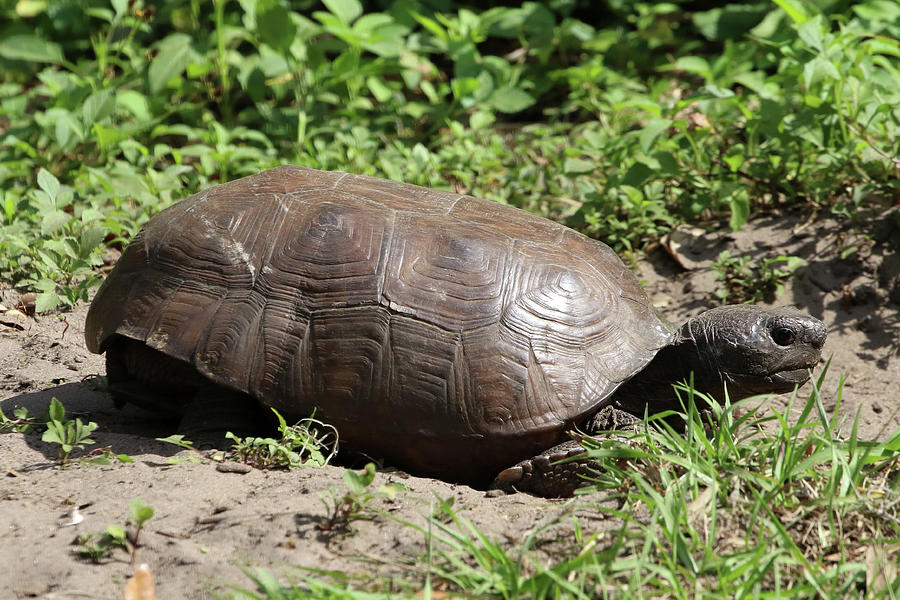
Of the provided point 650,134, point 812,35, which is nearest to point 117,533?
point 650,134

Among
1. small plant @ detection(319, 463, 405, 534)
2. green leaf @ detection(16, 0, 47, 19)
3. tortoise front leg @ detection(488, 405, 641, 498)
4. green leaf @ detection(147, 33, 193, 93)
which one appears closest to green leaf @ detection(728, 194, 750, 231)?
tortoise front leg @ detection(488, 405, 641, 498)

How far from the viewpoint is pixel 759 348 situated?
13.1 ft

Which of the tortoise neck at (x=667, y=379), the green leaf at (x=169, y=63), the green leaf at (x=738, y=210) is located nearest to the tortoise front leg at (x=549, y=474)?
the tortoise neck at (x=667, y=379)

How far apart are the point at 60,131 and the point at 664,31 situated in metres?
5.65

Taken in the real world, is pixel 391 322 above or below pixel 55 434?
above

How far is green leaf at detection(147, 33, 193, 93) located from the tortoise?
3.96m

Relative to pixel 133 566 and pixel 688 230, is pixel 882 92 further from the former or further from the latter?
pixel 133 566

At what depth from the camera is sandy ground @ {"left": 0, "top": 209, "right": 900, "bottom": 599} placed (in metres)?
2.72

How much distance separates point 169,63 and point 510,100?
9.63 feet

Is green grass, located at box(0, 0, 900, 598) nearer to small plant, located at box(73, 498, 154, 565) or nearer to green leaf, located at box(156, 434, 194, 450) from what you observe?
small plant, located at box(73, 498, 154, 565)

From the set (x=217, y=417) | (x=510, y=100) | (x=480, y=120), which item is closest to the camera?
(x=217, y=417)

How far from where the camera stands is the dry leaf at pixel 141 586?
8.37 feet

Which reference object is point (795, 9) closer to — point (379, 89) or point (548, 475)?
point (379, 89)

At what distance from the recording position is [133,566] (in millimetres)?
2727
